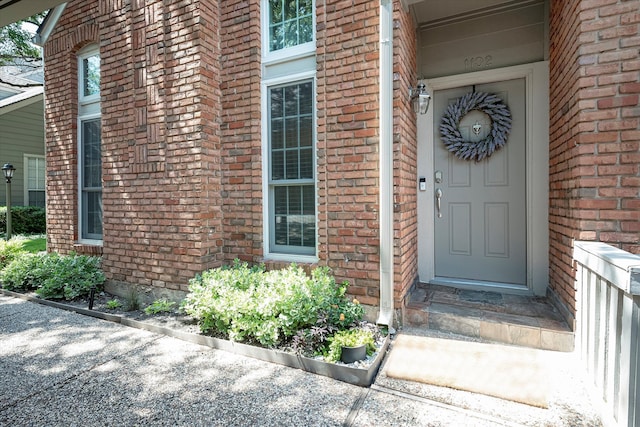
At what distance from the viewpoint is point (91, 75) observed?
480cm

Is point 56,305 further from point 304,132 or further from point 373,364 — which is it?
point 373,364

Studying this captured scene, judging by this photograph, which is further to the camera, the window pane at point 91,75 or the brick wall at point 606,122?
the window pane at point 91,75

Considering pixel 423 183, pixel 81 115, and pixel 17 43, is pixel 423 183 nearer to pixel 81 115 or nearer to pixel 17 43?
pixel 81 115

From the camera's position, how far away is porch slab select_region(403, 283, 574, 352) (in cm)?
266

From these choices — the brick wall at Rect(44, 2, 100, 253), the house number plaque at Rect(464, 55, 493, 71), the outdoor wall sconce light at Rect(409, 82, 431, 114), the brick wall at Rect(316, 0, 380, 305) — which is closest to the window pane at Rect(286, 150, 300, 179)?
the brick wall at Rect(316, 0, 380, 305)

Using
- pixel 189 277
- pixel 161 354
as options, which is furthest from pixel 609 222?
pixel 189 277

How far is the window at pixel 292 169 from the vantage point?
138 inches

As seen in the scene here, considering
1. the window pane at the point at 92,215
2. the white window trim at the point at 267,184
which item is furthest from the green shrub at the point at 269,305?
the window pane at the point at 92,215

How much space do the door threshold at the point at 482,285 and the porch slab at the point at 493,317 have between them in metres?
0.08

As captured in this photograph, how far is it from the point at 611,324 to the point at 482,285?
5.93 feet

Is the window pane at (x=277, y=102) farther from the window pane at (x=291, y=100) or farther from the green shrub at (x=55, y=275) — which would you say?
the green shrub at (x=55, y=275)

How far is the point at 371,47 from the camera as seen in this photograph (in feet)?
9.86

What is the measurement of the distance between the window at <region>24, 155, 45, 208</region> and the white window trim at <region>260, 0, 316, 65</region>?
32.9 feet

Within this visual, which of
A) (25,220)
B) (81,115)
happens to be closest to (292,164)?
(81,115)
